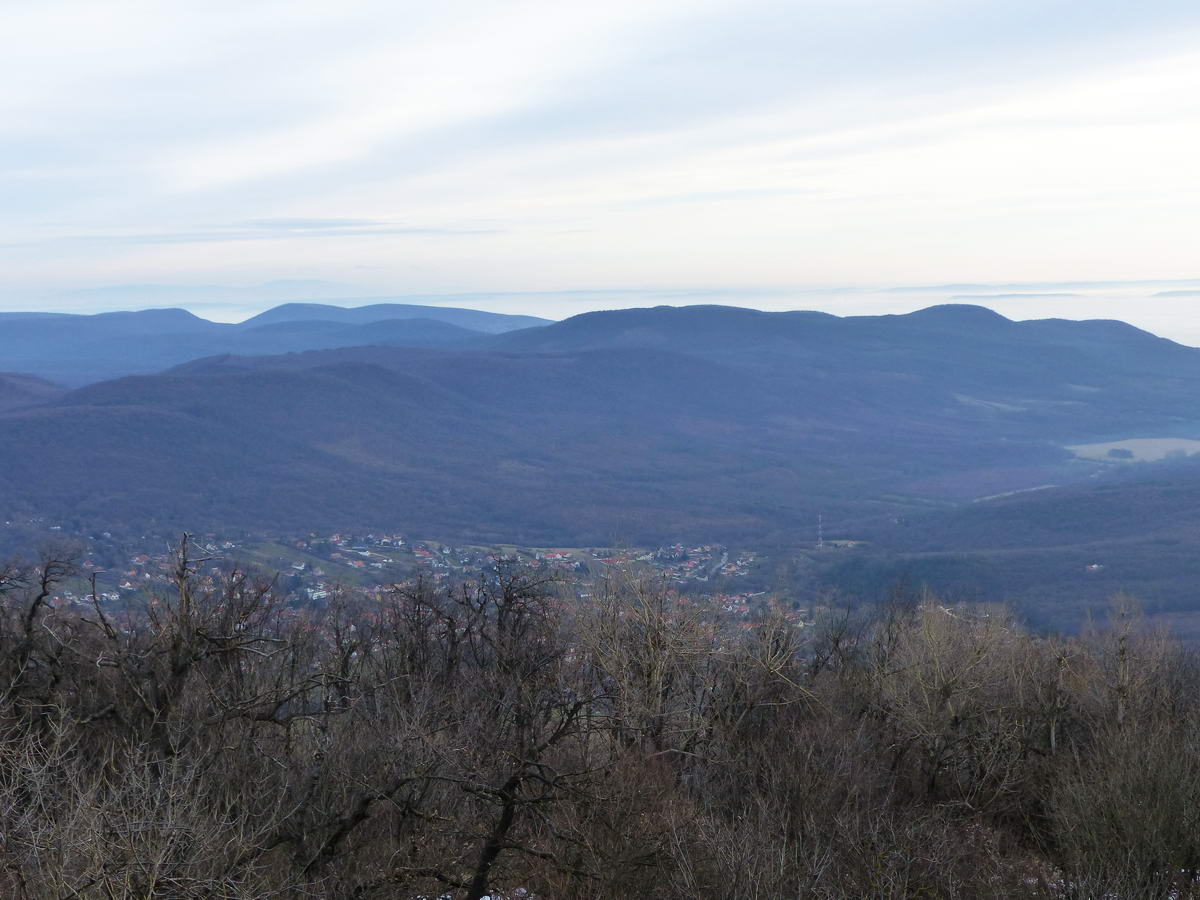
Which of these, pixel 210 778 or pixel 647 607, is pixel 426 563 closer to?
pixel 647 607

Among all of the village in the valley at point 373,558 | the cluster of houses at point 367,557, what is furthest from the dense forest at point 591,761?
the cluster of houses at point 367,557

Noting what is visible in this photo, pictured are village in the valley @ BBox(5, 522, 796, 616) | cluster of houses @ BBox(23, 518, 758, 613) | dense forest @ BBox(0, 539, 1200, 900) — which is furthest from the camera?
cluster of houses @ BBox(23, 518, 758, 613)

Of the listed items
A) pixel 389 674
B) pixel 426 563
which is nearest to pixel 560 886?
pixel 389 674

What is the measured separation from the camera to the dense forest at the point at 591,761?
44.9 ft

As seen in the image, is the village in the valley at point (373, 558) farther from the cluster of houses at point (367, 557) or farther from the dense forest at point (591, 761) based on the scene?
the dense forest at point (591, 761)

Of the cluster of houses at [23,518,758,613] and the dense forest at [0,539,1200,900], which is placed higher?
the dense forest at [0,539,1200,900]

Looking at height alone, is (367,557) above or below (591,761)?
below

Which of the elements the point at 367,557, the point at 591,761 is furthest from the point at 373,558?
the point at 591,761

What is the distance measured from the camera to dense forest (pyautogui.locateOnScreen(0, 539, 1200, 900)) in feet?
44.9

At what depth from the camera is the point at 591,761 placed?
19.8 m

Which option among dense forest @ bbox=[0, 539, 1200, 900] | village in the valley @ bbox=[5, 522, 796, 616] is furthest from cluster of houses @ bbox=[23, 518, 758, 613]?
dense forest @ bbox=[0, 539, 1200, 900]

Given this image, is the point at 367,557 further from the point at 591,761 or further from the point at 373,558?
the point at 591,761

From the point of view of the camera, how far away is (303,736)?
21062mm

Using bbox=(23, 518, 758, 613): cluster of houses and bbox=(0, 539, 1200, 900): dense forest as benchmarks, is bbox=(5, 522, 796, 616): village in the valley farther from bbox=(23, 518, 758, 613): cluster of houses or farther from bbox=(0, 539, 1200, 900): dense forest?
bbox=(0, 539, 1200, 900): dense forest
